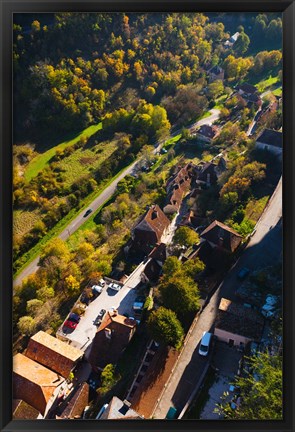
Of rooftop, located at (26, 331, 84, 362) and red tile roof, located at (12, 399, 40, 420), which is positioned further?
rooftop, located at (26, 331, 84, 362)

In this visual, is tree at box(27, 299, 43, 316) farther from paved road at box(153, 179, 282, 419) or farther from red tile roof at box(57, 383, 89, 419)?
paved road at box(153, 179, 282, 419)

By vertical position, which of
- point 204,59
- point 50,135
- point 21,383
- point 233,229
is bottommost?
point 21,383

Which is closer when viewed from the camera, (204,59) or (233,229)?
(233,229)

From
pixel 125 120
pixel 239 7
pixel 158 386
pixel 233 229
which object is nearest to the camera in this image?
pixel 239 7

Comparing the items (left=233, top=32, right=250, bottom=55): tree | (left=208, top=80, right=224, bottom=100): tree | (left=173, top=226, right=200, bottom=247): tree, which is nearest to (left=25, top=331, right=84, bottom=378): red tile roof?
(left=173, top=226, right=200, bottom=247): tree

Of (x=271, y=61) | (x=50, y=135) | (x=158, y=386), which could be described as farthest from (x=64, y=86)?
(x=158, y=386)

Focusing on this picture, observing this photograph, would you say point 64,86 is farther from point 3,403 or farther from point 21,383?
point 3,403

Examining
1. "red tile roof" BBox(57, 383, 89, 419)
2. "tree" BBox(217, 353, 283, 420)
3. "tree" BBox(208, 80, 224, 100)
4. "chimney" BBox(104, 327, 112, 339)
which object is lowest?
"red tile roof" BBox(57, 383, 89, 419)
